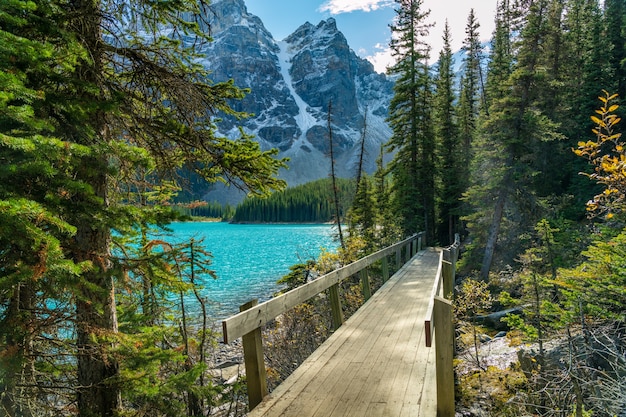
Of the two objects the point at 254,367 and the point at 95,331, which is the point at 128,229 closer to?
the point at 95,331

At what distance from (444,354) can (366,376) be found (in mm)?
1191

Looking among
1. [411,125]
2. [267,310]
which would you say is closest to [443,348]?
[267,310]

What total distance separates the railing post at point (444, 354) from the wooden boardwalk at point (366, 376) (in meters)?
0.14

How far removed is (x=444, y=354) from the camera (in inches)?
128

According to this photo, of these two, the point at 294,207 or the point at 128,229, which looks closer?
the point at 128,229

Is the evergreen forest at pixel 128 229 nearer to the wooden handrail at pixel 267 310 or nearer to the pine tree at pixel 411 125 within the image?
the wooden handrail at pixel 267 310

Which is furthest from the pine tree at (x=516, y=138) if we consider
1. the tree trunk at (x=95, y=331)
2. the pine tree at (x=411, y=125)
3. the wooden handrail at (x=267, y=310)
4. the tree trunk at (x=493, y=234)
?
the tree trunk at (x=95, y=331)

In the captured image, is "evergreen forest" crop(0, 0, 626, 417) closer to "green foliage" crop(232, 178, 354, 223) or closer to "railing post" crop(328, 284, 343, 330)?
"railing post" crop(328, 284, 343, 330)

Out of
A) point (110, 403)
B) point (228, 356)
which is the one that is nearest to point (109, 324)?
point (110, 403)

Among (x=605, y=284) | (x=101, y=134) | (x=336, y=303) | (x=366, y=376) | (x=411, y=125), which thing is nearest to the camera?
(x=366, y=376)

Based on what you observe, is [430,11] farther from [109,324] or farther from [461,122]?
[109,324]

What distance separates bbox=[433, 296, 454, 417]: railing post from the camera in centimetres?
318

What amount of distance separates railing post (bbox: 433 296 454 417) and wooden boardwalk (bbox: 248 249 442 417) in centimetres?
14

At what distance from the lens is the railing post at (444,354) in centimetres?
318
